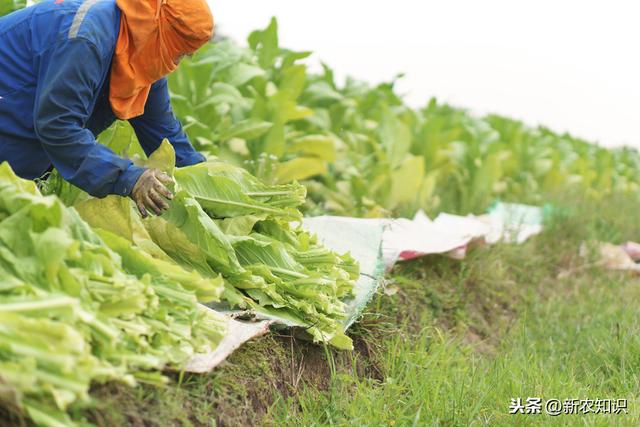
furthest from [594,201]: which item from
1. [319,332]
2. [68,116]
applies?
[68,116]

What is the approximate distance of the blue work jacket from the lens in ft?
8.13

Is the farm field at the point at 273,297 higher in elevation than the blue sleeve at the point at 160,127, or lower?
lower

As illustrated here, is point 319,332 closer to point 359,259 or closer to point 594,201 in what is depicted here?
point 359,259

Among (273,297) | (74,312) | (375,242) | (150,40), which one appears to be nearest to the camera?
(74,312)

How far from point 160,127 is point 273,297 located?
0.83 meters

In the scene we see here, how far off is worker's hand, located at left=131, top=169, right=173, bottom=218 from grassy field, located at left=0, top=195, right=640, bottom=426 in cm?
50

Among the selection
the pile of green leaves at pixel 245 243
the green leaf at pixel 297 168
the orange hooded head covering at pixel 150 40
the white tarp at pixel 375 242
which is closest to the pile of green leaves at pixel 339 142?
the green leaf at pixel 297 168

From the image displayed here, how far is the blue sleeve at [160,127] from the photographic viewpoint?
3119 mm

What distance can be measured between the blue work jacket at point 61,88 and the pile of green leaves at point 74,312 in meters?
0.27

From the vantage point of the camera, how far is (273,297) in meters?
2.79

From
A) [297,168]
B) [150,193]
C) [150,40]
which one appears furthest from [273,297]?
[297,168]

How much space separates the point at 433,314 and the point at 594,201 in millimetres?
3315

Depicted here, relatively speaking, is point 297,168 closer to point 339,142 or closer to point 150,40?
point 339,142

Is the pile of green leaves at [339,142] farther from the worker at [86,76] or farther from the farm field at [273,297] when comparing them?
the worker at [86,76]
